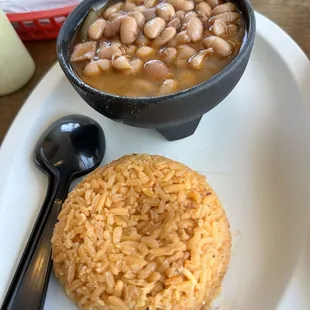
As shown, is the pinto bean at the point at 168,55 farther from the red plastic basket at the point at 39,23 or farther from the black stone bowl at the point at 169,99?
the red plastic basket at the point at 39,23

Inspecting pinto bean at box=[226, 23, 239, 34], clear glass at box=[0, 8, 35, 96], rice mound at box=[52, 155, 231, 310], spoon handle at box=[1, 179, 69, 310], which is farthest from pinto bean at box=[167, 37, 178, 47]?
clear glass at box=[0, 8, 35, 96]

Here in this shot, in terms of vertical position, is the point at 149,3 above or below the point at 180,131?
above

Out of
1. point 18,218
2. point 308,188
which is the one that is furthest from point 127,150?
point 308,188

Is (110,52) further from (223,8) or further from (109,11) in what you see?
(223,8)

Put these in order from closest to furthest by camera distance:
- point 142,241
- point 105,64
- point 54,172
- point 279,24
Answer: point 142,241 → point 105,64 → point 54,172 → point 279,24

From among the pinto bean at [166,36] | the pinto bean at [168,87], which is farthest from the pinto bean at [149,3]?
the pinto bean at [168,87]

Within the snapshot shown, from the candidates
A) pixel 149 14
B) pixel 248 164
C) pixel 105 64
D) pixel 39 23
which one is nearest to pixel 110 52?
pixel 105 64

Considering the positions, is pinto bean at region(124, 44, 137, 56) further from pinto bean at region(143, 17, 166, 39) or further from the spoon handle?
the spoon handle
